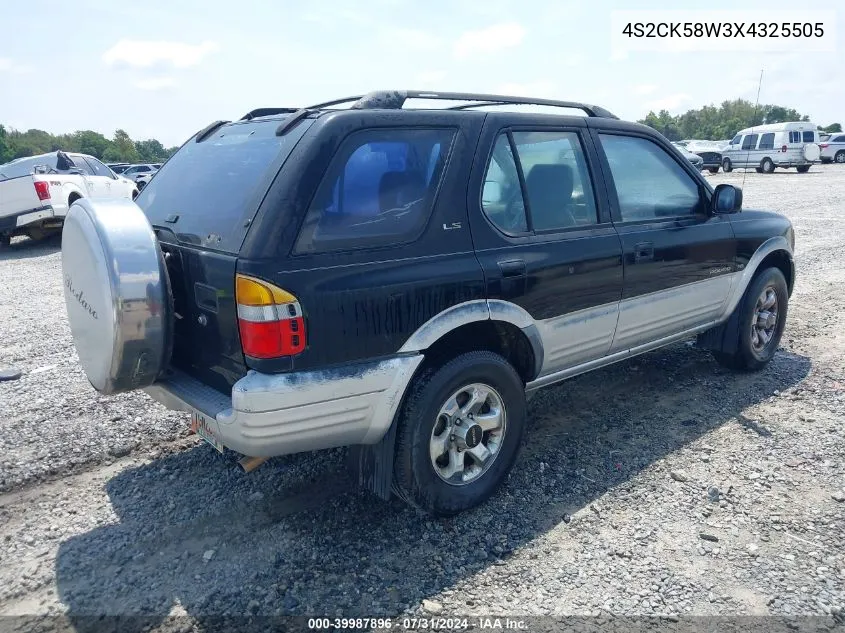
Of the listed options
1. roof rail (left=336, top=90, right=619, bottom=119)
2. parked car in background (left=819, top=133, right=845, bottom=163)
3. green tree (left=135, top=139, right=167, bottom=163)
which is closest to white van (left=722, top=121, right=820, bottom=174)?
parked car in background (left=819, top=133, right=845, bottom=163)

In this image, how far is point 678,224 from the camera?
4145mm

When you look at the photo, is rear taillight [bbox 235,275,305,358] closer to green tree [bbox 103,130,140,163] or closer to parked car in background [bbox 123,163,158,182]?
parked car in background [bbox 123,163,158,182]

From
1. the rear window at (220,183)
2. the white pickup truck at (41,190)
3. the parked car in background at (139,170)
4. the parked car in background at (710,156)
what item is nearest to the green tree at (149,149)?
the parked car in background at (139,170)

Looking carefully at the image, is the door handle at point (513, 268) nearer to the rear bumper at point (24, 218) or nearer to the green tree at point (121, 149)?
the rear bumper at point (24, 218)

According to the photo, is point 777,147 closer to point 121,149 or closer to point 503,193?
point 503,193

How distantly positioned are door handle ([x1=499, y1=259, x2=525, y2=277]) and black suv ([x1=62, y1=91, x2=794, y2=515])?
0.02 metres

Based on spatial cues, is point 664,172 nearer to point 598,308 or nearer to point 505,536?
point 598,308

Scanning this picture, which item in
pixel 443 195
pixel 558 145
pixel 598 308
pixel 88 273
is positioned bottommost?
pixel 598 308

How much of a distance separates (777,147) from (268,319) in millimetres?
30843

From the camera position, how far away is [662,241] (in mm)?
3953

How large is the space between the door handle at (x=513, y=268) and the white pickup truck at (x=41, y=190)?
9.47m

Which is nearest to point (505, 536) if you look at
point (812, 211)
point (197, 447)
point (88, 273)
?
point (197, 447)

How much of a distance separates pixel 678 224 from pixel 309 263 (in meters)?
2.65

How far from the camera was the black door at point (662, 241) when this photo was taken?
3.83m
